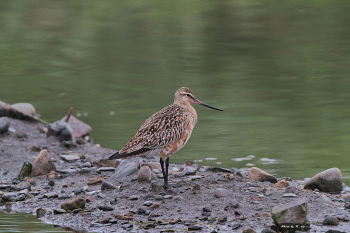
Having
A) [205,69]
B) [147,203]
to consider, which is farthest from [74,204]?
[205,69]

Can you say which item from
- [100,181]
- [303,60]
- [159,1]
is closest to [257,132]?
[100,181]

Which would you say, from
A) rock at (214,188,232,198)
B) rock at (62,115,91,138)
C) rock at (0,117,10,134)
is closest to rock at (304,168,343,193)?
rock at (214,188,232,198)

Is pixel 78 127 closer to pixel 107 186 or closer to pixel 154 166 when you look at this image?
pixel 154 166

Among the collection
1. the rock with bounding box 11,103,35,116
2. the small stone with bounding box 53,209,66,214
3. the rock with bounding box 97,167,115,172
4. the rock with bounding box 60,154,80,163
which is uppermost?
the rock with bounding box 11,103,35,116

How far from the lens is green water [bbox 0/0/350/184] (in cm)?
1319

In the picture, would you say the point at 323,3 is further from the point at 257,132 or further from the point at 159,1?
the point at 257,132

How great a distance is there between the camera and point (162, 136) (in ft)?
33.2

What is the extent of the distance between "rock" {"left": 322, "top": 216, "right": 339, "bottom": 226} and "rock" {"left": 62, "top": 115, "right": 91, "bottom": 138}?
610 centimetres

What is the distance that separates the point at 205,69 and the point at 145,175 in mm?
8486

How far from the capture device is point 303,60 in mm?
19516

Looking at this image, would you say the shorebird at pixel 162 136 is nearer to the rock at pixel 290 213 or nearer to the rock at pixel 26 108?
the rock at pixel 290 213

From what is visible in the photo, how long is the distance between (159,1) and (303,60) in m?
7.67

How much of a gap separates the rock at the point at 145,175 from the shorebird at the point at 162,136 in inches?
8.7

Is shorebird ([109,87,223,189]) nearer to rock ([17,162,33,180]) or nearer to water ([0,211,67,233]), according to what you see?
water ([0,211,67,233])
